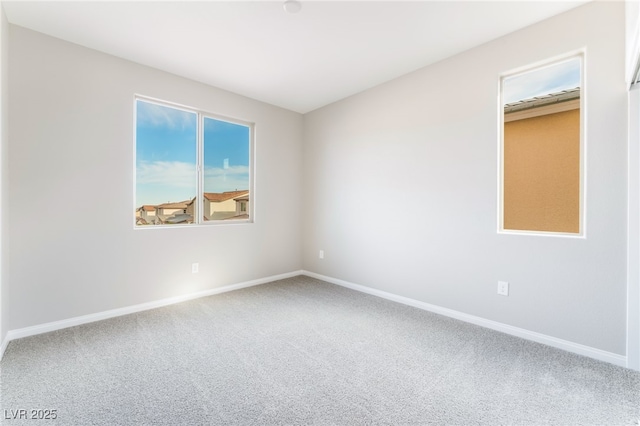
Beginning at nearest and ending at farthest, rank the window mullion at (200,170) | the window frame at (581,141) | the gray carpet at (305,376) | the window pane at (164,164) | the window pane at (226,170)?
the gray carpet at (305,376), the window frame at (581,141), the window pane at (164,164), the window mullion at (200,170), the window pane at (226,170)

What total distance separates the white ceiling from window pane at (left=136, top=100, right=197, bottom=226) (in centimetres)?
53

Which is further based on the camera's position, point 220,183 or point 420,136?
point 220,183

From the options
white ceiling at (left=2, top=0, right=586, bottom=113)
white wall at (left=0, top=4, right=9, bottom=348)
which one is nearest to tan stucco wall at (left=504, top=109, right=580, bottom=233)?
white ceiling at (left=2, top=0, right=586, bottom=113)

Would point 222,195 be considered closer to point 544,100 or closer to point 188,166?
point 188,166

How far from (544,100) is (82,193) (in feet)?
14.2

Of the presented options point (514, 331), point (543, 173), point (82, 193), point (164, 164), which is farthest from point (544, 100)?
point (82, 193)

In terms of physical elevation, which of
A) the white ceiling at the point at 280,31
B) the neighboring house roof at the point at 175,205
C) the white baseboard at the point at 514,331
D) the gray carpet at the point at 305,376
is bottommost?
the gray carpet at the point at 305,376

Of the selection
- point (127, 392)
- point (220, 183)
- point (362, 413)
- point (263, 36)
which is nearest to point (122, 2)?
point (263, 36)

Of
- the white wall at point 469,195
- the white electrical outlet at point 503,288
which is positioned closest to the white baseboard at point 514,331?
the white wall at point 469,195

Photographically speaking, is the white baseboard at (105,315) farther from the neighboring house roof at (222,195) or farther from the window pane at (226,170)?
the neighboring house roof at (222,195)

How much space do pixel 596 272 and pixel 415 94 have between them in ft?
7.49

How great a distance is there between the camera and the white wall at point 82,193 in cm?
237

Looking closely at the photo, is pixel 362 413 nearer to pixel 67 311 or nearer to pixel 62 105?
pixel 67 311

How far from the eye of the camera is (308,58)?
113 inches
